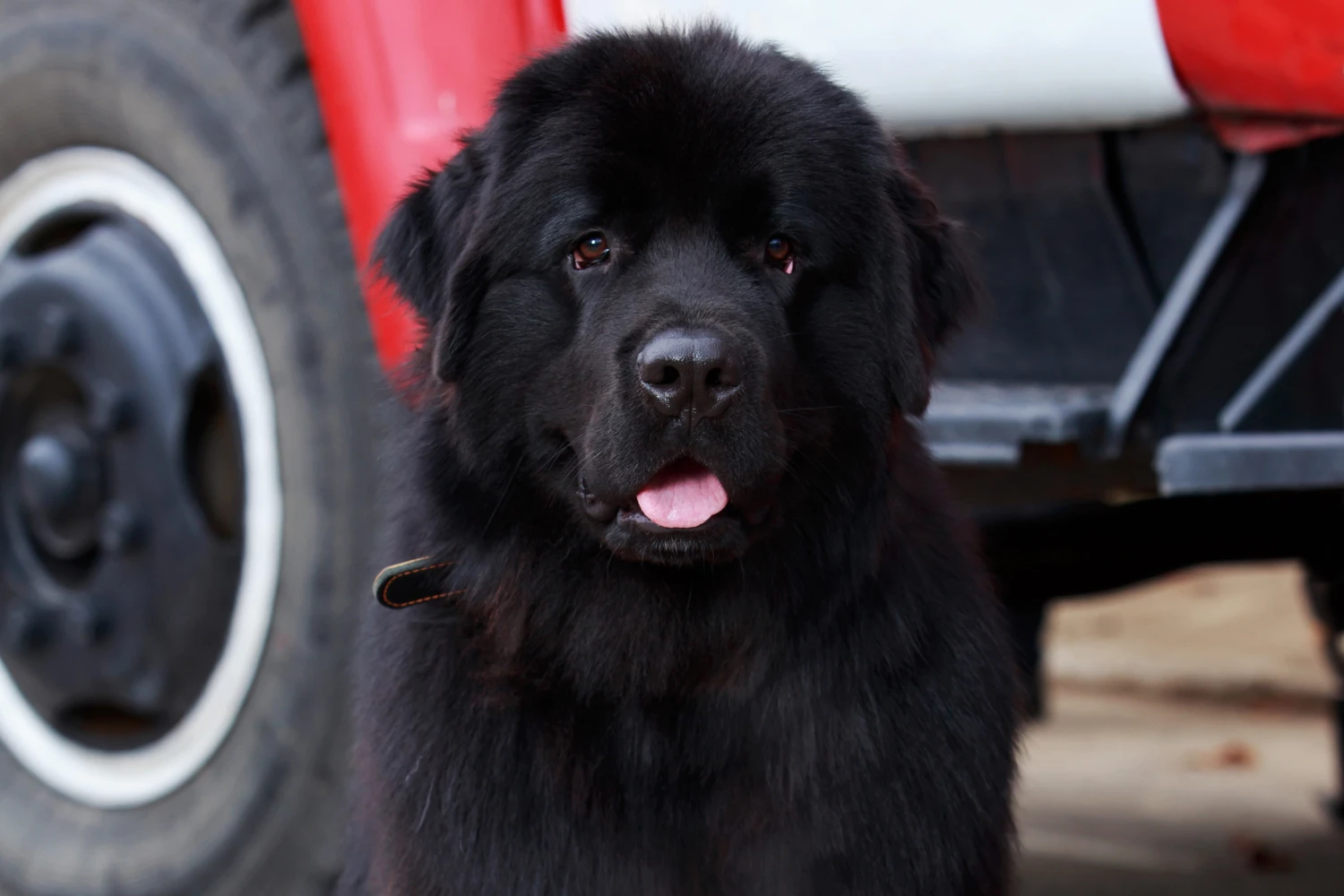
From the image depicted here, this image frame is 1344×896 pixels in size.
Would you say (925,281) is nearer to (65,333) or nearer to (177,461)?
(177,461)

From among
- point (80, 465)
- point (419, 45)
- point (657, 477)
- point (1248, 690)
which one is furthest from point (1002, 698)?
point (1248, 690)

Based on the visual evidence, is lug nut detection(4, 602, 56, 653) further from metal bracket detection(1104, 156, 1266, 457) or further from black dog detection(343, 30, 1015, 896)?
metal bracket detection(1104, 156, 1266, 457)

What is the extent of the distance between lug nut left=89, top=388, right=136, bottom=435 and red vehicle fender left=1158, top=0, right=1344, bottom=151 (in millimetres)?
2028

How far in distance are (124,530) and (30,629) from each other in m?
0.34

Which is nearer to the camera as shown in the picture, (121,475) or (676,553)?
(676,553)

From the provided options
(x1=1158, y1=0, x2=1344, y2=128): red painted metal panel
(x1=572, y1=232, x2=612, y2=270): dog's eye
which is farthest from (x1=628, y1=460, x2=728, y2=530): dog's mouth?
(x1=1158, y1=0, x2=1344, y2=128): red painted metal panel

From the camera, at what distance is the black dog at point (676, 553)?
7.32 feet

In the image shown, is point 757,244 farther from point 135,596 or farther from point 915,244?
point 135,596

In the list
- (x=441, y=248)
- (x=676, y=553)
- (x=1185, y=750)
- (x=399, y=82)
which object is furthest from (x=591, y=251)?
(x=1185, y=750)

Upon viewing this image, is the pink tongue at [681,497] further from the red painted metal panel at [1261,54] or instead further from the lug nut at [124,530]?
the lug nut at [124,530]

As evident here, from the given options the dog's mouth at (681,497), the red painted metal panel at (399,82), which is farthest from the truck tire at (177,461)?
the dog's mouth at (681,497)

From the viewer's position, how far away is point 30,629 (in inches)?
125

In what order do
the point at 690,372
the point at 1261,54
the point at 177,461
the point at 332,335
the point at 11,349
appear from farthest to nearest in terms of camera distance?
the point at 11,349 → the point at 177,461 → the point at 332,335 → the point at 1261,54 → the point at 690,372

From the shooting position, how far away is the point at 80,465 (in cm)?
309
